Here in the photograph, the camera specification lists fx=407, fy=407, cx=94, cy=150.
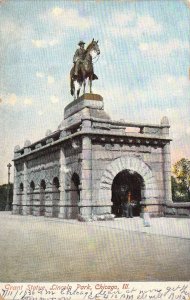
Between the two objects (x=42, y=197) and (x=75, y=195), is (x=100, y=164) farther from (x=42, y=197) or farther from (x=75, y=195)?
(x=42, y=197)

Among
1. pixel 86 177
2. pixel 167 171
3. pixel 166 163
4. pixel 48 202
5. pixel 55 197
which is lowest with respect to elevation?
pixel 48 202

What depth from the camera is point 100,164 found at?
1847 cm

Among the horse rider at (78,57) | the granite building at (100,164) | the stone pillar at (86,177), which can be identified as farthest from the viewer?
the horse rider at (78,57)

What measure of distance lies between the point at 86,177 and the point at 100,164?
0.98 meters

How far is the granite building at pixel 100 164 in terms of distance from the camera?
18.1 meters

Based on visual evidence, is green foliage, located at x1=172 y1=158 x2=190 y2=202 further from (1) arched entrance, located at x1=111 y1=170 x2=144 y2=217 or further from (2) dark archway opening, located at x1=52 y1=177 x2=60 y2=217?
(2) dark archway opening, located at x1=52 y1=177 x2=60 y2=217

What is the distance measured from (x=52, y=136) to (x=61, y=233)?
9814mm

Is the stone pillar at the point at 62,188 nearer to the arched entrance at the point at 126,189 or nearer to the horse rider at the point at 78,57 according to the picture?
the arched entrance at the point at 126,189

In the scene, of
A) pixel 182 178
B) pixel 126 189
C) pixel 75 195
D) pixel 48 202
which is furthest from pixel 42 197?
pixel 182 178

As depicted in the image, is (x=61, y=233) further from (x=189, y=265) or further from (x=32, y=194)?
(x=32, y=194)

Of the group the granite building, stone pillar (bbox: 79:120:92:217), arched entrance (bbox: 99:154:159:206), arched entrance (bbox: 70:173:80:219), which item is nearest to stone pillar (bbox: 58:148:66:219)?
the granite building

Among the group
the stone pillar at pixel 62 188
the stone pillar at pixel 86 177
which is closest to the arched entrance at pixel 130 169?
the stone pillar at pixel 86 177

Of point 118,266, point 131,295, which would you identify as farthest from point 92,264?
point 131,295

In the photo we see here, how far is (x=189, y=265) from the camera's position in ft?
24.9
